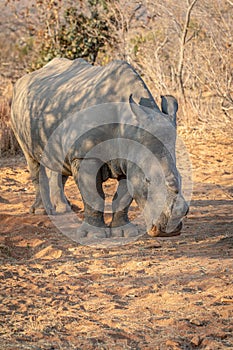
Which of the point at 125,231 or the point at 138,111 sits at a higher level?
the point at 138,111

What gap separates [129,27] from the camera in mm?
13445

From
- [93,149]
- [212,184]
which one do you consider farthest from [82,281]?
[212,184]

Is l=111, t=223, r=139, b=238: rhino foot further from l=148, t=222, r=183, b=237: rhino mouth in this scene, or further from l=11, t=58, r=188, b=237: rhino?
l=148, t=222, r=183, b=237: rhino mouth

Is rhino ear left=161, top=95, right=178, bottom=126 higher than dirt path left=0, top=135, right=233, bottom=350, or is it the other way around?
rhino ear left=161, top=95, right=178, bottom=126

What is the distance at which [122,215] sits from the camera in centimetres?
657

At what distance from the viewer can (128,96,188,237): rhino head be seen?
5.11 meters

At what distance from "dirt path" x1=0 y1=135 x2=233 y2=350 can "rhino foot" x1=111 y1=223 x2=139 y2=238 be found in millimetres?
134

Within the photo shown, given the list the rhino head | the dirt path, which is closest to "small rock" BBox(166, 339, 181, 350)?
the dirt path

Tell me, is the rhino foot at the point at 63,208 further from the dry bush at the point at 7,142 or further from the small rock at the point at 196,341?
the small rock at the point at 196,341

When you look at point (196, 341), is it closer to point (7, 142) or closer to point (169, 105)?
point (169, 105)

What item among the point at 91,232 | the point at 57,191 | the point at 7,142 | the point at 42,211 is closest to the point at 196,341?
the point at 91,232

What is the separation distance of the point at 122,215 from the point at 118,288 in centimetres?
184

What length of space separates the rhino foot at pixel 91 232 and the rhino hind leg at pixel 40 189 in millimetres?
1319

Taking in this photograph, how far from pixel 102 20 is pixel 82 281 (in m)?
9.64
